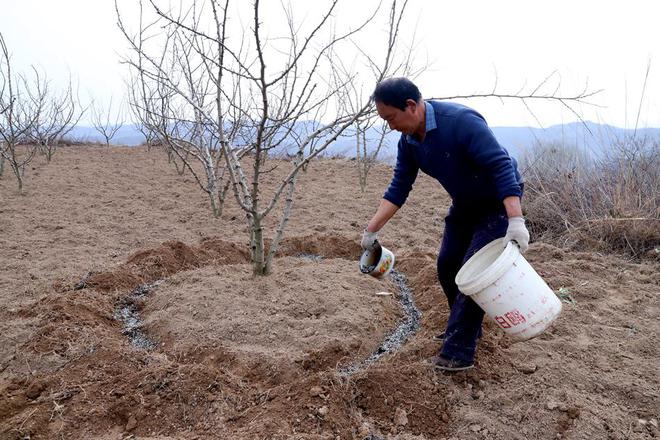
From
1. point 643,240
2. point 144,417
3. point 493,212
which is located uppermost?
point 493,212

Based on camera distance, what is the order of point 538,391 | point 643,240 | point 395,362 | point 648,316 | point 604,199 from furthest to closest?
point 604,199 < point 643,240 < point 648,316 < point 395,362 < point 538,391

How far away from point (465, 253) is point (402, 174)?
47 centimetres

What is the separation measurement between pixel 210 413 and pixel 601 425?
1.52 meters

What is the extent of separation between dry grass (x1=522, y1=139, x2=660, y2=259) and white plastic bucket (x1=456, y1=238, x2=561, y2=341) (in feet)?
8.65

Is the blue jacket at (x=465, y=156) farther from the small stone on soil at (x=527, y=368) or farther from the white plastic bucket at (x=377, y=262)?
the small stone on soil at (x=527, y=368)

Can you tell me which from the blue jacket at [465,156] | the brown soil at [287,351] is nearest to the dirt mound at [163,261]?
the brown soil at [287,351]

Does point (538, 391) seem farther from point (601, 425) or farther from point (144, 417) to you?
point (144, 417)

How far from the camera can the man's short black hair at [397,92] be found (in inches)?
74.7

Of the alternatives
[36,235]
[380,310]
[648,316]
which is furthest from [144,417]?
[36,235]

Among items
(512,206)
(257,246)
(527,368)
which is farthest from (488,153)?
(257,246)

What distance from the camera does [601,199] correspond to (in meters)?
4.78

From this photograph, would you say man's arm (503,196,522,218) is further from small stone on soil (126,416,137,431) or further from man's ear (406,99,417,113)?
small stone on soil (126,416,137,431)

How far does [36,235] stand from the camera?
446 centimetres

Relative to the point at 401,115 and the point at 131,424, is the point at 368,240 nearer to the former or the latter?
the point at 401,115
